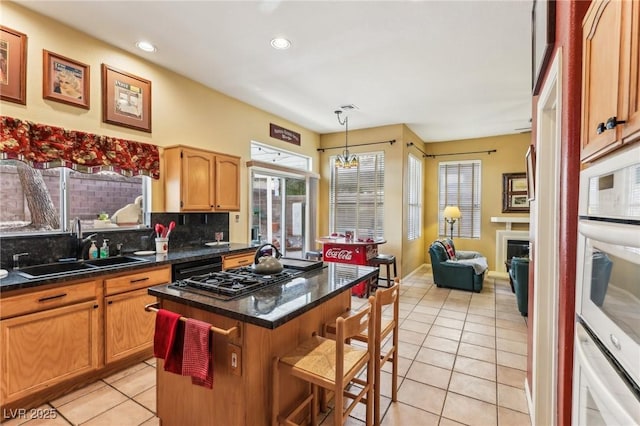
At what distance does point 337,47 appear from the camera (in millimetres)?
3055

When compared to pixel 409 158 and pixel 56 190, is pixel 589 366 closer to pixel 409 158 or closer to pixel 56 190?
pixel 56 190

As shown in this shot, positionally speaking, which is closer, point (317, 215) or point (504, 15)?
point (504, 15)

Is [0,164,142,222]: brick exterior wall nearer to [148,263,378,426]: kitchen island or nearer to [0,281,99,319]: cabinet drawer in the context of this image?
[0,281,99,319]: cabinet drawer

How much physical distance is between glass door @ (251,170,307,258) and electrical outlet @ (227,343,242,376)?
3170mm

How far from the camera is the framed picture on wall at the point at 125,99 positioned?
9.77 ft

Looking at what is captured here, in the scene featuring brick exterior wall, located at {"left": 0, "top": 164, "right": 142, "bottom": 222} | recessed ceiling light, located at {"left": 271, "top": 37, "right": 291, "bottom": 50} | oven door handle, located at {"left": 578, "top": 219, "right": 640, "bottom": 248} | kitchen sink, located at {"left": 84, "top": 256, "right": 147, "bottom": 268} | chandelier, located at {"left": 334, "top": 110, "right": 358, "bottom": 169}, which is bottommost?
kitchen sink, located at {"left": 84, "top": 256, "right": 147, "bottom": 268}

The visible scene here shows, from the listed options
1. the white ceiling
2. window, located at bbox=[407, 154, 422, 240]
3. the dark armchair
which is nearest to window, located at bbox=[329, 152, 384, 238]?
window, located at bbox=[407, 154, 422, 240]

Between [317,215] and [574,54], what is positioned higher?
[574,54]

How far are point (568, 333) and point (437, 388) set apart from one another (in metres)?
1.59

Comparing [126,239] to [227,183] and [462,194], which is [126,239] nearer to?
[227,183]

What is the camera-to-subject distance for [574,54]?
124 centimetres

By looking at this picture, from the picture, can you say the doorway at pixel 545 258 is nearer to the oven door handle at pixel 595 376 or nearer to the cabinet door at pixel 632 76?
the oven door handle at pixel 595 376

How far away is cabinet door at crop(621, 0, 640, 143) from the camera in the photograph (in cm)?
75

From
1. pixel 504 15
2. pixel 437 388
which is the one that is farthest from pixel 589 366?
pixel 504 15
